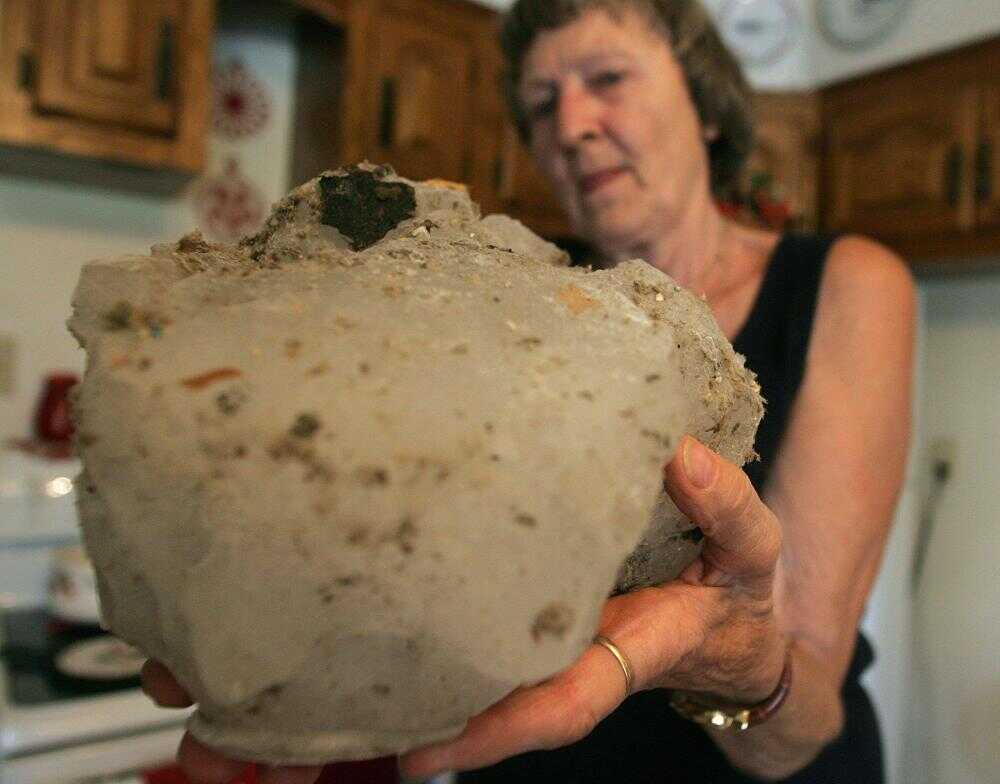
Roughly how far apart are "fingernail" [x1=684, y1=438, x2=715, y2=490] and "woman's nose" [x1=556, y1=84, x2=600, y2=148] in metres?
0.54

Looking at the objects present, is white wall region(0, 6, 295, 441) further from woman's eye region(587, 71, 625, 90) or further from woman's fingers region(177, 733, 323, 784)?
woman's fingers region(177, 733, 323, 784)

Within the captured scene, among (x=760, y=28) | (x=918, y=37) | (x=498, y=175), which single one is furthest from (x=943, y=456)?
(x=498, y=175)

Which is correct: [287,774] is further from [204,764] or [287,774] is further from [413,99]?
[413,99]

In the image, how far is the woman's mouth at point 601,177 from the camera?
0.90 m

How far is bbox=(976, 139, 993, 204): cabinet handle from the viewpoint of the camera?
2.00m

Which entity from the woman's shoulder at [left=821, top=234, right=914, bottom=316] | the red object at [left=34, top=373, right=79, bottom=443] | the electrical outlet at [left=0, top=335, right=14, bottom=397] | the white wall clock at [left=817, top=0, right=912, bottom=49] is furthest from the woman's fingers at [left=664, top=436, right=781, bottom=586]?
the white wall clock at [left=817, top=0, right=912, bottom=49]

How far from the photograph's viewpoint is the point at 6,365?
175cm

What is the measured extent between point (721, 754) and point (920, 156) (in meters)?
1.89

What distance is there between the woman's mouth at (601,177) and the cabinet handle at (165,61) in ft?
3.61

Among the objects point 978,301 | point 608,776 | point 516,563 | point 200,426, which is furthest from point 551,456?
point 978,301

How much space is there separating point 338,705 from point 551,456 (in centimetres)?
17

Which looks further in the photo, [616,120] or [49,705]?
[49,705]

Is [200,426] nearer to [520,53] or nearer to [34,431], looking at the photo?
[520,53]

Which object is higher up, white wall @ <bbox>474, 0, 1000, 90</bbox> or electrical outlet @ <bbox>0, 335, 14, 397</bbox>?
white wall @ <bbox>474, 0, 1000, 90</bbox>
